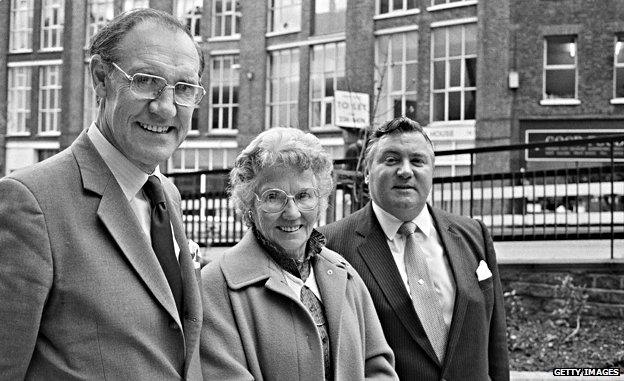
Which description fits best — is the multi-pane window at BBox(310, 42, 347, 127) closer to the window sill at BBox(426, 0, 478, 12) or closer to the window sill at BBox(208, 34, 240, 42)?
the window sill at BBox(208, 34, 240, 42)

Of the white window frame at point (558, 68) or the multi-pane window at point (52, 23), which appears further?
the multi-pane window at point (52, 23)

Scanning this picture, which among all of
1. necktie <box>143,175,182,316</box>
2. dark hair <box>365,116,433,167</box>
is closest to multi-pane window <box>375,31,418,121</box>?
dark hair <box>365,116,433,167</box>

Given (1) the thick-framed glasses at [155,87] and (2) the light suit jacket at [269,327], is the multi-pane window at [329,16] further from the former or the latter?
(1) the thick-framed glasses at [155,87]

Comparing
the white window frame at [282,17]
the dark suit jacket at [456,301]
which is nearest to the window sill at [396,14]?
the white window frame at [282,17]

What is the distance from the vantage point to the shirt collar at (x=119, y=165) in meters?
1.87

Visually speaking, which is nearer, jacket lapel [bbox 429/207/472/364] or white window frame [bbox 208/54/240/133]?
jacket lapel [bbox 429/207/472/364]

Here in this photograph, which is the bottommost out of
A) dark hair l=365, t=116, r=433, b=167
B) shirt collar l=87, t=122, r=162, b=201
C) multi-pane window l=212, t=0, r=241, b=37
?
shirt collar l=87, t=122, r=162, b=201

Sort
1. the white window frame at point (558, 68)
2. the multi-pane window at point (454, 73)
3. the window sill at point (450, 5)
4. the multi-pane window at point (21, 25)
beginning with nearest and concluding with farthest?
the white window frame at point (558, 68), the window sill at point (450, 5), the multi-pane window at point (454, 73), the multi-pane window at point (21, 25)

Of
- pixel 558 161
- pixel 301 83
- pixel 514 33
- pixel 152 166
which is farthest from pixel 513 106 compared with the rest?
pixel 152 166

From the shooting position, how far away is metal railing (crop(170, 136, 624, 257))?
269 inches

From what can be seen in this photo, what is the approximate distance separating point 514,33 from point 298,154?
18574mm

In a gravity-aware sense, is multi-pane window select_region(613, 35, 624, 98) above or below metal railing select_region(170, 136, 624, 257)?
above

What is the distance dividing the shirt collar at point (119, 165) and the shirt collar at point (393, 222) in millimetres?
1353

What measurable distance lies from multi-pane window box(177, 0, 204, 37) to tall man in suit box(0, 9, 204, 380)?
2509 centimetres
